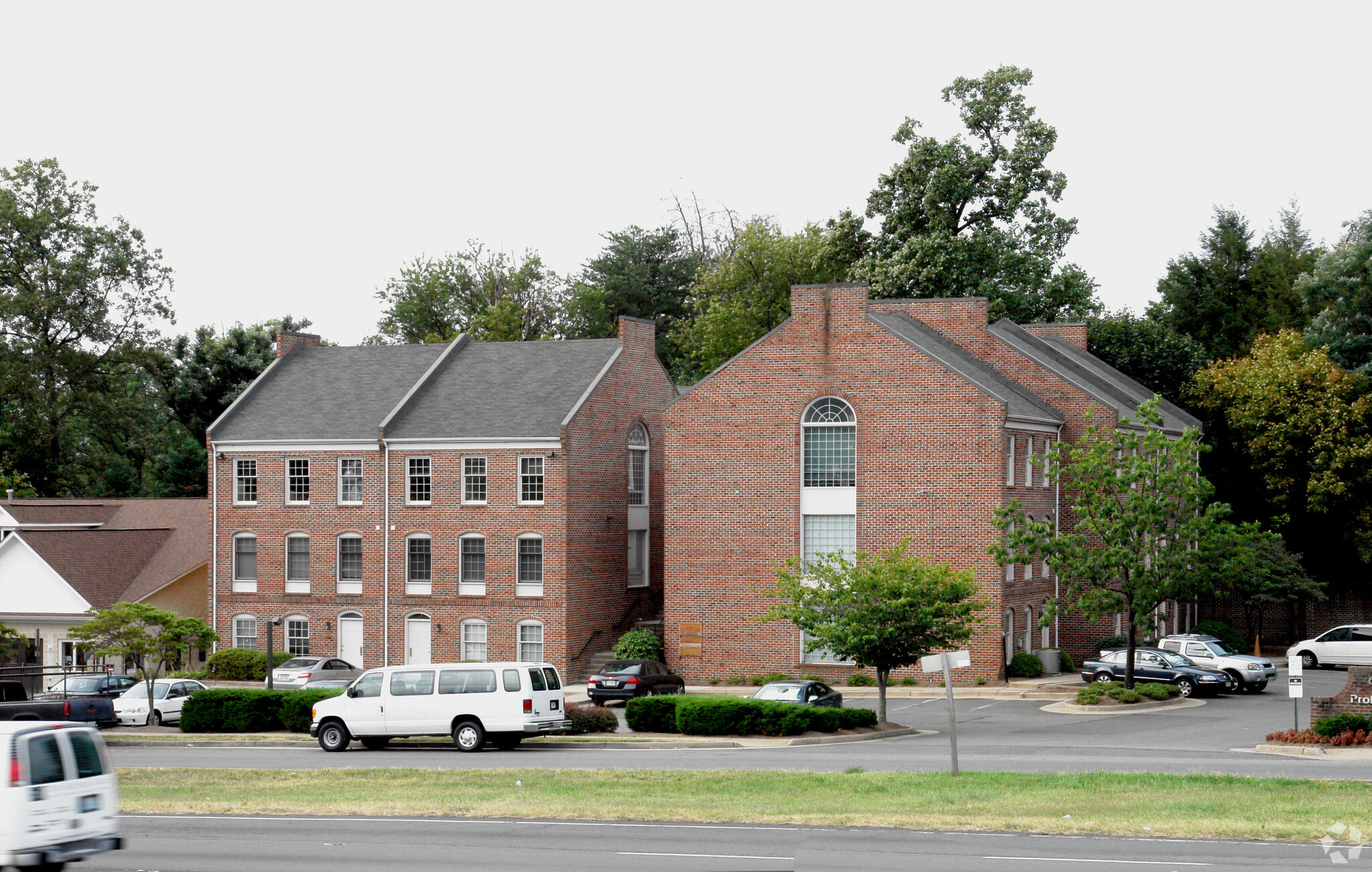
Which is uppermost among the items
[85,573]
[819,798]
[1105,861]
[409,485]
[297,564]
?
[409,485]

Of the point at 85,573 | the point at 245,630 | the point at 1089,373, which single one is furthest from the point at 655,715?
the point at 1089,373

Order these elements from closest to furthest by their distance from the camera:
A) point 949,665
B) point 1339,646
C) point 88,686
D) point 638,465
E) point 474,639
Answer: point 949,665 → point 88,686 → point 474,639 → point 1339,646 → point 638,465

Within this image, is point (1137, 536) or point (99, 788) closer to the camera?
point (99, 788)

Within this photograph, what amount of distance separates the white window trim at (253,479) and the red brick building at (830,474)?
15650 mm

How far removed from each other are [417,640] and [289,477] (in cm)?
778

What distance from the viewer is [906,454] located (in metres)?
48.8

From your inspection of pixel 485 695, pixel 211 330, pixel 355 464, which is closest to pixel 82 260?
pixel 211 330

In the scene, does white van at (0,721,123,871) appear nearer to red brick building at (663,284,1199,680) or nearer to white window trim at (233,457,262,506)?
red brick building at (663,284,1199,680)

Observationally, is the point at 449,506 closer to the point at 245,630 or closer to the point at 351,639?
the point at 351,639

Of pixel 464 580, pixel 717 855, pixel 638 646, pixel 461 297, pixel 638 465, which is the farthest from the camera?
pixel 461 297

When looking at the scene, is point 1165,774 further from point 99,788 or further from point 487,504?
point 487,504

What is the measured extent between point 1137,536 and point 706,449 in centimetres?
1469

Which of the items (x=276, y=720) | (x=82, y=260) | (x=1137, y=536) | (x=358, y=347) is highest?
(x=82, y=260)

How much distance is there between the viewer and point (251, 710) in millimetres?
37344
